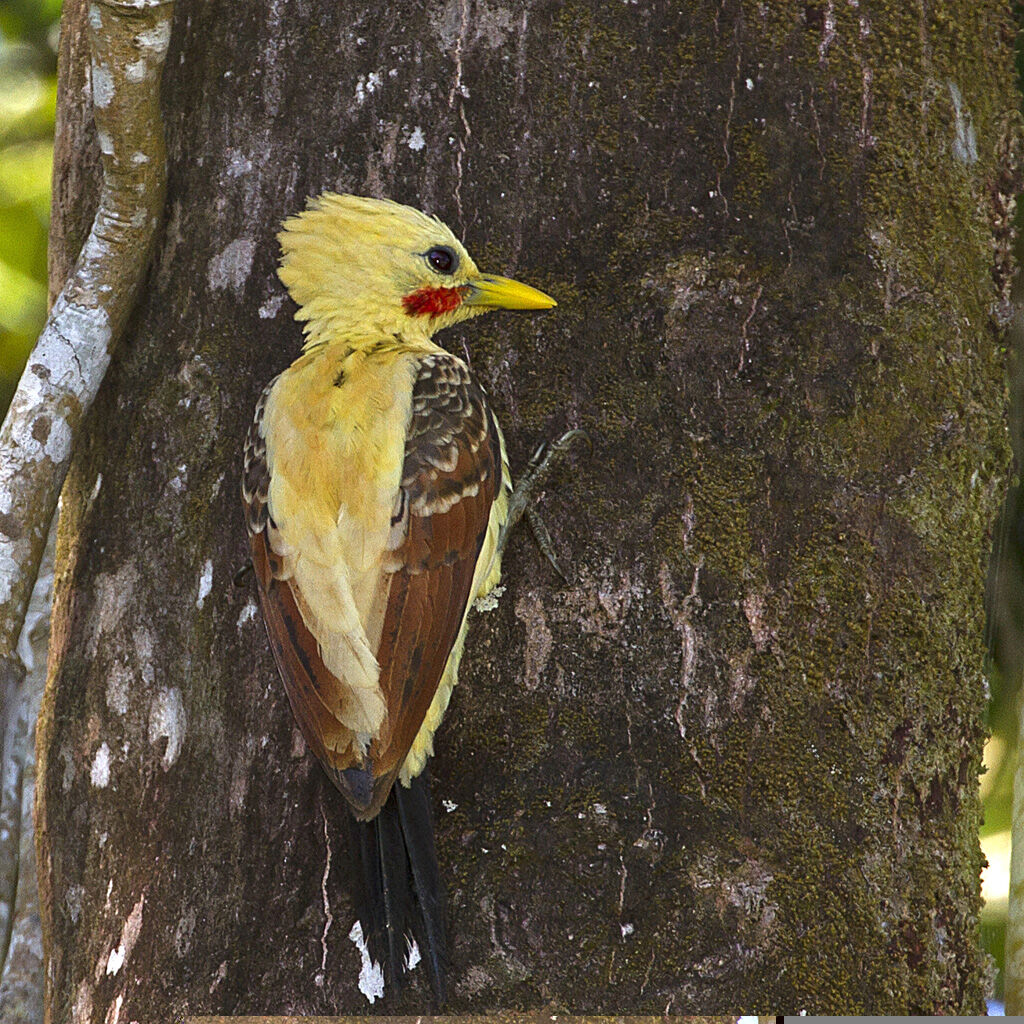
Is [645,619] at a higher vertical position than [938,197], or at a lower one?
lower

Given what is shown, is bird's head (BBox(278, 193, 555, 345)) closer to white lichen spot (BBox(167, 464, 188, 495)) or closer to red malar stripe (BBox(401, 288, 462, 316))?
red malar stripe (BBox(401, 288, 462, 316))

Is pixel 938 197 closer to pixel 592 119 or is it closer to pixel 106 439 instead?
pixel 592 119

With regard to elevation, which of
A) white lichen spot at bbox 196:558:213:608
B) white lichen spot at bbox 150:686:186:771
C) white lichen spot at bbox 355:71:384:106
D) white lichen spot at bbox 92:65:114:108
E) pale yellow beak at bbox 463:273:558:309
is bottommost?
white lichen spot at bbox 150:686:186:771

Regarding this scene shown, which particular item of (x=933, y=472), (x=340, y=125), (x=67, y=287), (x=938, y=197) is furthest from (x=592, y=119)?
(x=67, y=287)

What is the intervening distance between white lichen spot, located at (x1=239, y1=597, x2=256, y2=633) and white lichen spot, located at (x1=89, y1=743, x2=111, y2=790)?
13.7 inches

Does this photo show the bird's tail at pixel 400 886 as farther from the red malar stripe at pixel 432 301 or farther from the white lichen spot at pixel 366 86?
the white lichen spot at pixel 366 86

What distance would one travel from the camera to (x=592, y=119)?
7.42 feet

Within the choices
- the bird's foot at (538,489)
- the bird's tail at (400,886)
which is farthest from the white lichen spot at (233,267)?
the bird's tail at (400,886)

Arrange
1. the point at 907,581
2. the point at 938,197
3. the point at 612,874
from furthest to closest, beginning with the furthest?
the point at 938,197 → the point at 907,581 → the point at 612,874

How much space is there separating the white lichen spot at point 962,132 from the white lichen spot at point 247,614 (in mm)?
1600

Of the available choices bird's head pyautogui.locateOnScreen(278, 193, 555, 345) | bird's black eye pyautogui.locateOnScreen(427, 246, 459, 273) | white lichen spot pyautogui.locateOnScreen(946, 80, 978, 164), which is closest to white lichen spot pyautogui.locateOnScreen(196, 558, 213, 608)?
bird's head pyautogui.locateOnScreen(278, 193, 555, 345)

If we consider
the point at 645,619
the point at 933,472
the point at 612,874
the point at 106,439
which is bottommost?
the point at 612,874

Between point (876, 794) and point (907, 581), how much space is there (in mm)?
377

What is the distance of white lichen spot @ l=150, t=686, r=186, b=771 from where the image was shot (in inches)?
84.2
